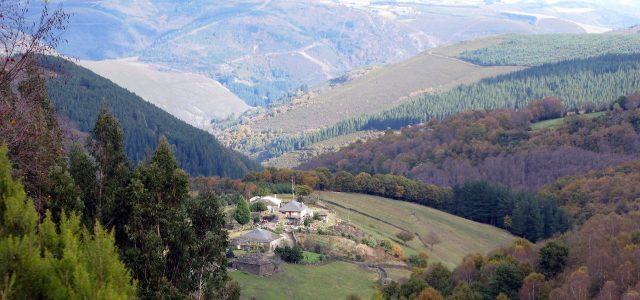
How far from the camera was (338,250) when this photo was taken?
214 feet

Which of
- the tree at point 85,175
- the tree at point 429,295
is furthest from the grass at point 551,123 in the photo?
the tree at point 85,175

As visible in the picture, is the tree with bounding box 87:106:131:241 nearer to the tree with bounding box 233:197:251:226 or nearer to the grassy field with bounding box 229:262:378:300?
the grassy field with bounding box 229:262:378:300

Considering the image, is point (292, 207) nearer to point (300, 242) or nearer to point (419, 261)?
point (300, 242)

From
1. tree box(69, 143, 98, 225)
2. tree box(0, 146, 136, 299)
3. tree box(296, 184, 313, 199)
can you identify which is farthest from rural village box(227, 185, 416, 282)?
tree box(0, 146, 136, 299)

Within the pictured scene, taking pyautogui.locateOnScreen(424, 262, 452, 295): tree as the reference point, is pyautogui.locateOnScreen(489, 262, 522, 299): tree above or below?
above

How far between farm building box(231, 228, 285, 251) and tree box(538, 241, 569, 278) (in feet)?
64.0

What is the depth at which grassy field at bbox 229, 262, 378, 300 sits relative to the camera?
49.7 metres

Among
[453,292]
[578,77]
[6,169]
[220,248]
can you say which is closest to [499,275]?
[453,292]

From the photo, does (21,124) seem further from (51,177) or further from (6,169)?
(6,169)

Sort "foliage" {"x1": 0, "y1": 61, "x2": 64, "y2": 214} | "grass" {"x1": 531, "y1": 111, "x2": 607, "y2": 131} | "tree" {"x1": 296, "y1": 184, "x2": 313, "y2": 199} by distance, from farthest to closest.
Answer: "grass" {"x1": 531, "y1": 111, "x2": 607, "y2": 131} < "tree" {"x1": 296, "y1": 184, "x2": 313, "y2": 199} < "foliage" {"x1": 0, "y1": 61, "x2": 64, "y2": 214}

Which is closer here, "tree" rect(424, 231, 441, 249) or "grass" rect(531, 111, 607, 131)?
"tree" rect(424, 231, 441, 249)

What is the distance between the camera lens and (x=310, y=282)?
54.2 m

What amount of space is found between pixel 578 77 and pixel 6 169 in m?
182

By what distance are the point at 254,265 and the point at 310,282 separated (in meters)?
3.97
